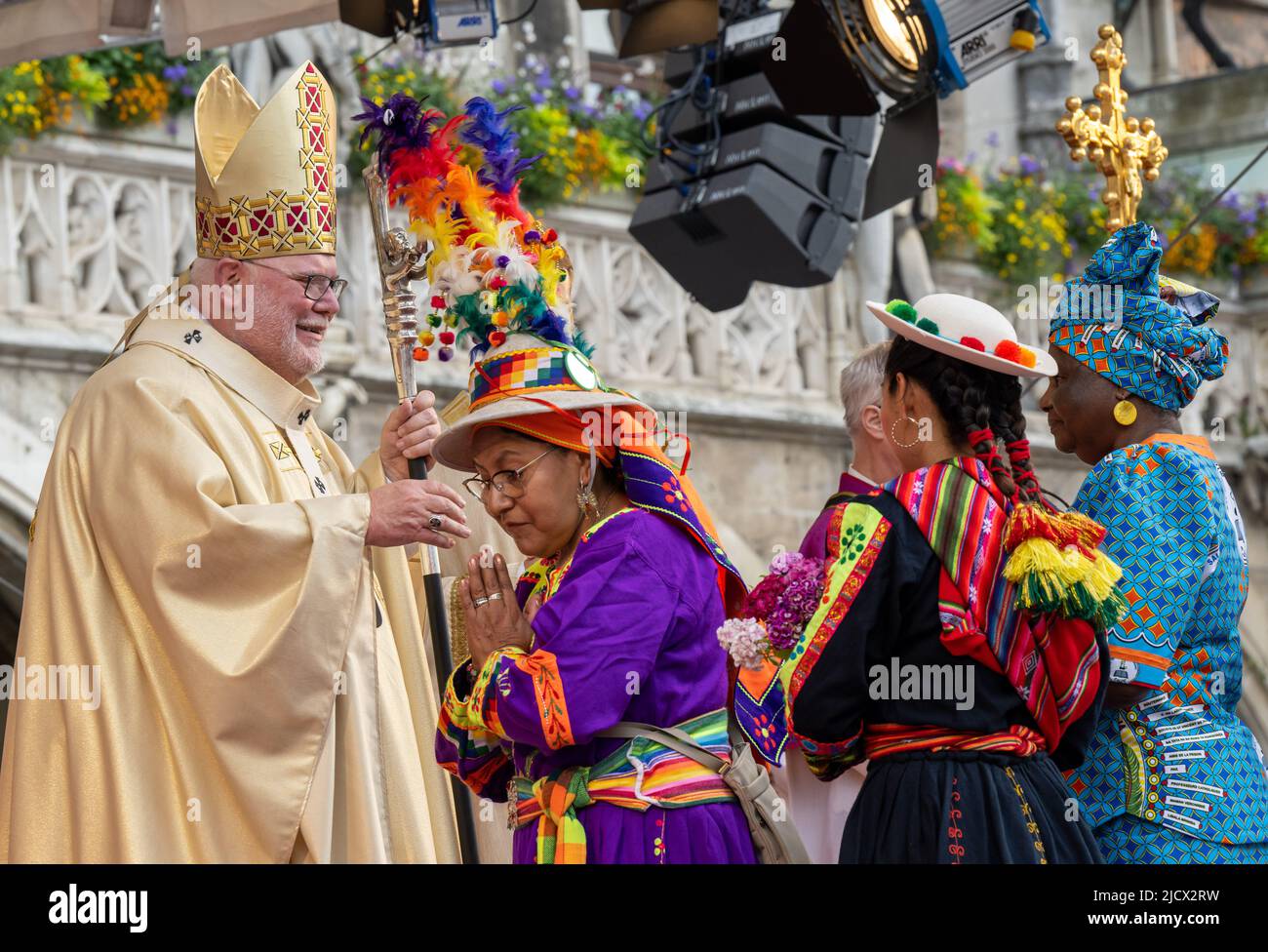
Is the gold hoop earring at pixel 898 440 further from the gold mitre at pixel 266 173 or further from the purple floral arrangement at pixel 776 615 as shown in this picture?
the gold mitre at pixel 266 173

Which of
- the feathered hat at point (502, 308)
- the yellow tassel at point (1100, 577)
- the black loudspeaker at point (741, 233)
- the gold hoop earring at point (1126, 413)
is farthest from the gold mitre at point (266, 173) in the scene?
the yellow tassel at point (1100, 577)

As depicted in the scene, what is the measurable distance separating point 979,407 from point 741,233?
2404 mm

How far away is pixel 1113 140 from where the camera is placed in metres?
5.20

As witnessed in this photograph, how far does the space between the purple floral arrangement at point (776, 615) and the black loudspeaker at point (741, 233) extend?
2.40m

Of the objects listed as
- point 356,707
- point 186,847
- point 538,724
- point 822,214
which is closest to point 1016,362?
point 538,724

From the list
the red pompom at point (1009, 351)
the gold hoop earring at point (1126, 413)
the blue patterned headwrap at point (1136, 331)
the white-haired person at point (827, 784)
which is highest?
the blue patterned headwrap at point (1136, 331)

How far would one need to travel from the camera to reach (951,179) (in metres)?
12.7

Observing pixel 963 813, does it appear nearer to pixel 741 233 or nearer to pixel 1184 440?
pixel 1184 440

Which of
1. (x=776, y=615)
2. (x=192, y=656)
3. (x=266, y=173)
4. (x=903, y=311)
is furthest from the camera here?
(x=266, y=173)

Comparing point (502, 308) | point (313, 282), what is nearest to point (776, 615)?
point (502, 308)

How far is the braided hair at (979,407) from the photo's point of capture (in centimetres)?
377

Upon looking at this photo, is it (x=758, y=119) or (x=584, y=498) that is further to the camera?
(x=758, y=119)

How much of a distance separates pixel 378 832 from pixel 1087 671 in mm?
1591
